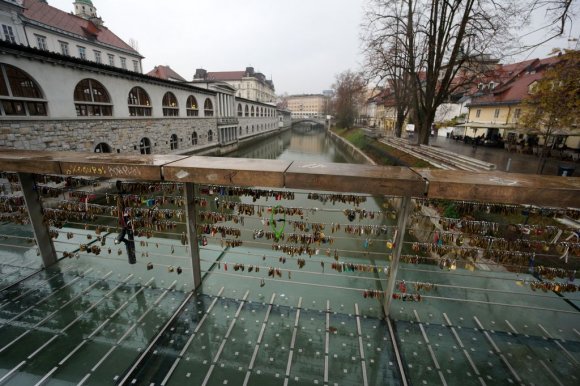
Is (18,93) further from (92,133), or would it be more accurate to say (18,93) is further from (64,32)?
(64,32)

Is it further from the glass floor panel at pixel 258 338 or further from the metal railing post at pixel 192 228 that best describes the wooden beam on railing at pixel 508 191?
the metal railing post at pixel 192 228

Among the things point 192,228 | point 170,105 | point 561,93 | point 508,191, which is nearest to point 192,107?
point 170,105

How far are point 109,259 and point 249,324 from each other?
14.5ft

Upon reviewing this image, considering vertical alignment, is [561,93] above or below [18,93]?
above

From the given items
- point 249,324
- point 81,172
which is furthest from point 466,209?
point 81,172

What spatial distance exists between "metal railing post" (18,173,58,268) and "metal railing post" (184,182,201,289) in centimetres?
366

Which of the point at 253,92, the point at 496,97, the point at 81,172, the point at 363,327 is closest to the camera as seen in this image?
the point at 81,172

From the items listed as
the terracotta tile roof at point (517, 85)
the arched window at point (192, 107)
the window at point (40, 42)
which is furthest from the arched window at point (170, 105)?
the terracotta tile roof at point (517, 85)

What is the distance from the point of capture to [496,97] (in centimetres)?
3209

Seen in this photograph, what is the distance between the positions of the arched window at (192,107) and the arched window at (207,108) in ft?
7.35

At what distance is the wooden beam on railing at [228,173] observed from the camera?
11.7 ft

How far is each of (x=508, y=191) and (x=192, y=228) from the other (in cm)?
514

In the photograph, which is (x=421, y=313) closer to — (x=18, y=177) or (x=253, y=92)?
(x=18, y=177)

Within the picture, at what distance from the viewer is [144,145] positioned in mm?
22859
